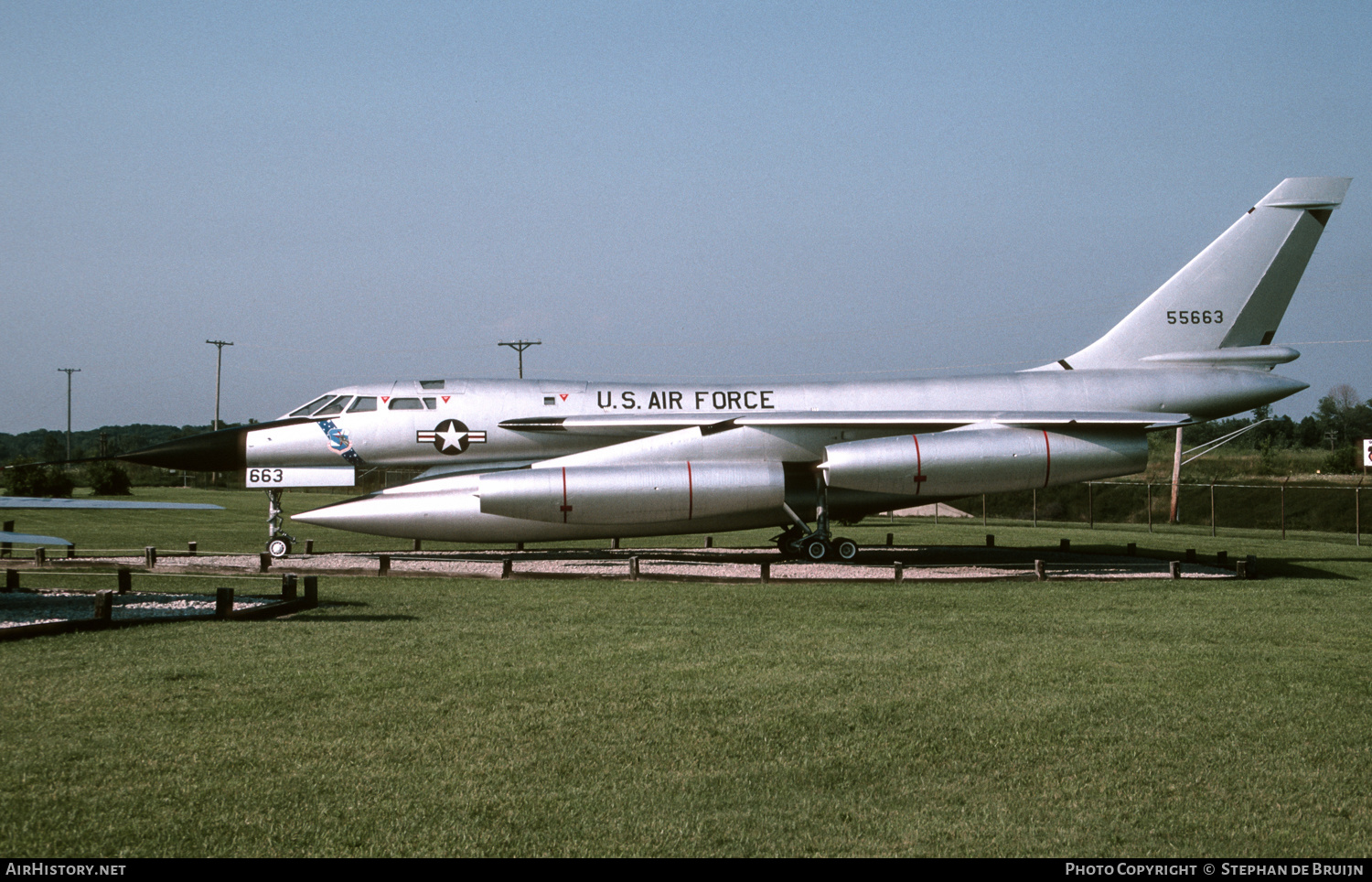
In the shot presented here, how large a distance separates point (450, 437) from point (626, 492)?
3.34 metres

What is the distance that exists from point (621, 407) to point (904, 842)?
13433mm

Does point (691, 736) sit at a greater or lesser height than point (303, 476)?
lesser

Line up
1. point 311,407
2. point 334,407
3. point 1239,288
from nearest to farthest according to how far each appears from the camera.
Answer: point 334,407
point 311,407
point 1239,288

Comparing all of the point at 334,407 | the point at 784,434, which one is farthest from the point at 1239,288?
the point at 334,407

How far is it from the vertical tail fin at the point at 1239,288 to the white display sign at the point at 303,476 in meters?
12.4

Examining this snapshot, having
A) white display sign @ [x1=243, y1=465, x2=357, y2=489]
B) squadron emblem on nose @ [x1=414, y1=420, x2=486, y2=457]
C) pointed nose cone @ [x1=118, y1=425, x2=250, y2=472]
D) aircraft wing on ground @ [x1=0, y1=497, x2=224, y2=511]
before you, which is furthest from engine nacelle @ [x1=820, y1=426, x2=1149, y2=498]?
aircraft wing on ground @ [x1=0, y1=497, x2=224, y2=511]

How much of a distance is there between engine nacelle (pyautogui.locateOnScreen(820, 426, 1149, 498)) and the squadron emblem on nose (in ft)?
18.3

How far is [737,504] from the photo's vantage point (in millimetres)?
15727

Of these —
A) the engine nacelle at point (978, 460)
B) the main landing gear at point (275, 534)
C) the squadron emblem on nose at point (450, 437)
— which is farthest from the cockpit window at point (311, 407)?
the engine nacelle at point (978, 460)

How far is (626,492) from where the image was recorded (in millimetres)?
15320

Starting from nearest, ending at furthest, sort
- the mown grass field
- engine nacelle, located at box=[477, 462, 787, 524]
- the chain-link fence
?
the mown grass field, engine nacelle, located at box=[477, 462, 787, 524], the chain-link fence

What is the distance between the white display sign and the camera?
52.1 feet

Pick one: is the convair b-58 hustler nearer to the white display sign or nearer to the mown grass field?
the white display sign

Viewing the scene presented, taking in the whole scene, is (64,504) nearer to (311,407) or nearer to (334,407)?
(334,407)
